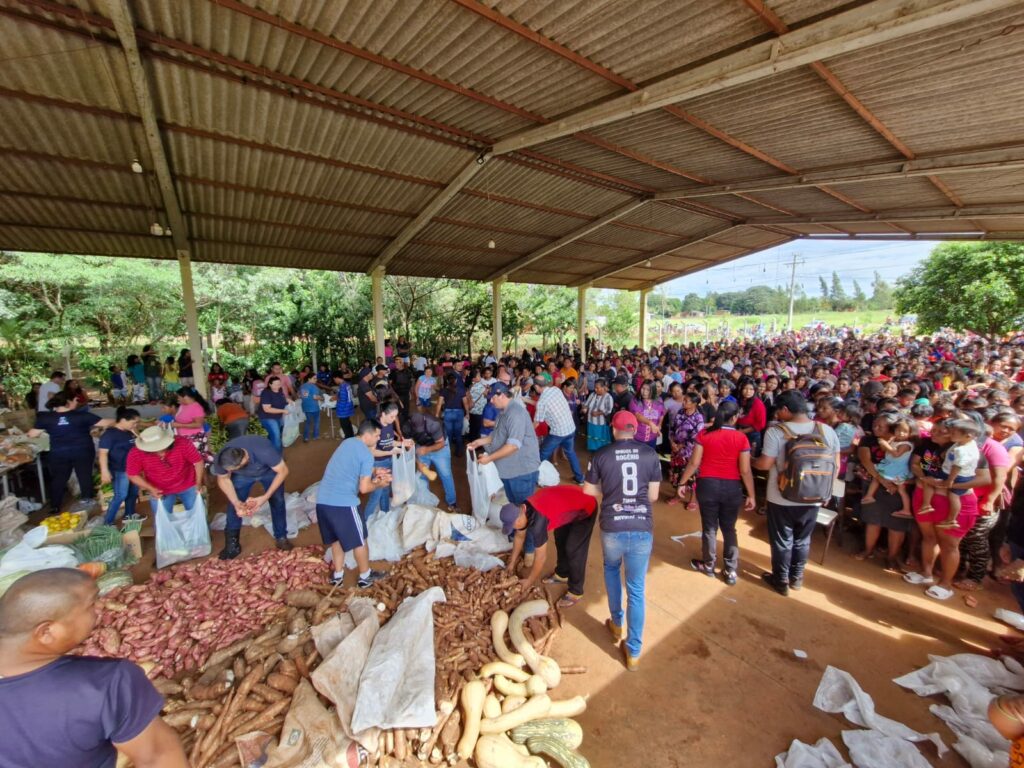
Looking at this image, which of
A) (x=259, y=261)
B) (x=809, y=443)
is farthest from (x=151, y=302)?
(x=809, y=443)

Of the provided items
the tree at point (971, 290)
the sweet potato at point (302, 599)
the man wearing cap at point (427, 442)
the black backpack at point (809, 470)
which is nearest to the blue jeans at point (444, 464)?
the man wearing cap at point (427, 442)

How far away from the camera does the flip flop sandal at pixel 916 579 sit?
3920 millimetres

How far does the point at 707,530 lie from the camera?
4098 millimetres

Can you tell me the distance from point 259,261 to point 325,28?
7.51 metres

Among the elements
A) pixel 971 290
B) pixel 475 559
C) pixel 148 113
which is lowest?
pixel 475 559

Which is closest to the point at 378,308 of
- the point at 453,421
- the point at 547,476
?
the point at 453,421

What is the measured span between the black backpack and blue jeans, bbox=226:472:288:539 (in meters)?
4.61

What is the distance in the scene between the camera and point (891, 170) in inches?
285

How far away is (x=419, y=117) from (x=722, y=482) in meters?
5.91

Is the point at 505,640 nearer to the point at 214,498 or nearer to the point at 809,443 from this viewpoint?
the point at 809,443

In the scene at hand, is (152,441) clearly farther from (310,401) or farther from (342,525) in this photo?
(310,401)

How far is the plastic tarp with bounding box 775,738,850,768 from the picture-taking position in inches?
91.0

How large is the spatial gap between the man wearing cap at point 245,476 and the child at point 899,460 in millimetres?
5614

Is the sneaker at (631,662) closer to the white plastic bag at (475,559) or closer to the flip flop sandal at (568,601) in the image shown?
the flip flop sandal at (568,601)
